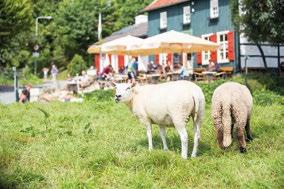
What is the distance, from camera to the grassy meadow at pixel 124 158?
28.0 feet

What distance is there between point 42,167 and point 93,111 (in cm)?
968

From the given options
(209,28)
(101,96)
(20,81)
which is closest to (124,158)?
(101,96)

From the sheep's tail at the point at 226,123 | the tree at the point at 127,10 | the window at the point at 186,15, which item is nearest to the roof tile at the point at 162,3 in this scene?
the window at the point at 186,15

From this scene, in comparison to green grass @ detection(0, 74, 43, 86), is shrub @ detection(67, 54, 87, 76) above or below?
above

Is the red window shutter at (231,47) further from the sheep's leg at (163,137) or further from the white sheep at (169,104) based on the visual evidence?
the sheep's leg at (163,137)

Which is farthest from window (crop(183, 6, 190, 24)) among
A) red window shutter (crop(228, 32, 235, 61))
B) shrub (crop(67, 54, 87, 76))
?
shrub (crop(67, 54, 87, 76))

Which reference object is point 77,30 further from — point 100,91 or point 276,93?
point 276,93

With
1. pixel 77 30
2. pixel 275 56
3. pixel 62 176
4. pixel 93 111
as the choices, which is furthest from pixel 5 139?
pixel 77 30

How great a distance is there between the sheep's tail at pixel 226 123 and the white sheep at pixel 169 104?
0.49m

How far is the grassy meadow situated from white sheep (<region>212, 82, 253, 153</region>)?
25cm

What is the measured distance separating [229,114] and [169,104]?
126 cm

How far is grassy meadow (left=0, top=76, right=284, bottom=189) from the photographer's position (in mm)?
8547

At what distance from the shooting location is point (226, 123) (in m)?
10.6

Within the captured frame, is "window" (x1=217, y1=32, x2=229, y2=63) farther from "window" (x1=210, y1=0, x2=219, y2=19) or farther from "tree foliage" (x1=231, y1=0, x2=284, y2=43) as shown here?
"tree foliage" (x1=231, y1=0, x2=284, y2=43)
